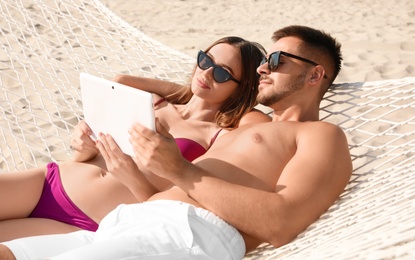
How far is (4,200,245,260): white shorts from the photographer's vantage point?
1.39 metres

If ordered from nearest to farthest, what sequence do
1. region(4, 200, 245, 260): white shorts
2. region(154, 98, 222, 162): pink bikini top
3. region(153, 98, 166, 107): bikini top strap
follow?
1. region(4, 200, 245, 260): white shorts
2. region(154, 98, 222, 162): pink bikini top
3. region(153, 98, 166, 107): bikini top strap

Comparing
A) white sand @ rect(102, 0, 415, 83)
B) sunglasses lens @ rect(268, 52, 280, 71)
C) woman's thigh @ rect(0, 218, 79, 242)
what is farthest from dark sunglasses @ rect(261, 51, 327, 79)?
white sand @ rect(102, 0, 415, 83)

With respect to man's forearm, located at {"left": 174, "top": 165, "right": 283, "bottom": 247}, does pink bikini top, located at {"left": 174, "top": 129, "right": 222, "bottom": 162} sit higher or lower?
lower

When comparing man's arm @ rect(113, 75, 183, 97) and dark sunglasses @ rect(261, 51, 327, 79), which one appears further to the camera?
man's arm @ rect(113, 75, 183, 97)

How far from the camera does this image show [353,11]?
699cm

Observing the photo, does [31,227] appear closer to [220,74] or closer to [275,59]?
[220,74]

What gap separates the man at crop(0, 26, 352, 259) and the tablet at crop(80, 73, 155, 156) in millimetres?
49

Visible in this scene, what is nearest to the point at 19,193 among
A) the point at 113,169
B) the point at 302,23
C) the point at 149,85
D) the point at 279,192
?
the point at 113,169

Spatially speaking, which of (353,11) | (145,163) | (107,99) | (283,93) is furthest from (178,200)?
(353,11)

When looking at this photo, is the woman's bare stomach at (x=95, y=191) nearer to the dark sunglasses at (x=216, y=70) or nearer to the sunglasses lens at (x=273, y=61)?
the dark sunglasses at (x=216, y=70)

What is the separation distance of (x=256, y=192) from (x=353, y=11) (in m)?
5.82

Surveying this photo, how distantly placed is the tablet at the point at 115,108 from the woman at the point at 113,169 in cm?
5

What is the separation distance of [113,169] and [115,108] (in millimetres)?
168

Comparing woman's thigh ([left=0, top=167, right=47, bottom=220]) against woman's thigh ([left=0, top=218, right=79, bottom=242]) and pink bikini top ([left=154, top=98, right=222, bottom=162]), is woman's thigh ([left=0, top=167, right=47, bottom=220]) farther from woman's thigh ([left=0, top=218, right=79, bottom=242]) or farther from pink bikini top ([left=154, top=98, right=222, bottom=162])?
pink bikini top ([left=154, top=98, right=222, bottom=162])
